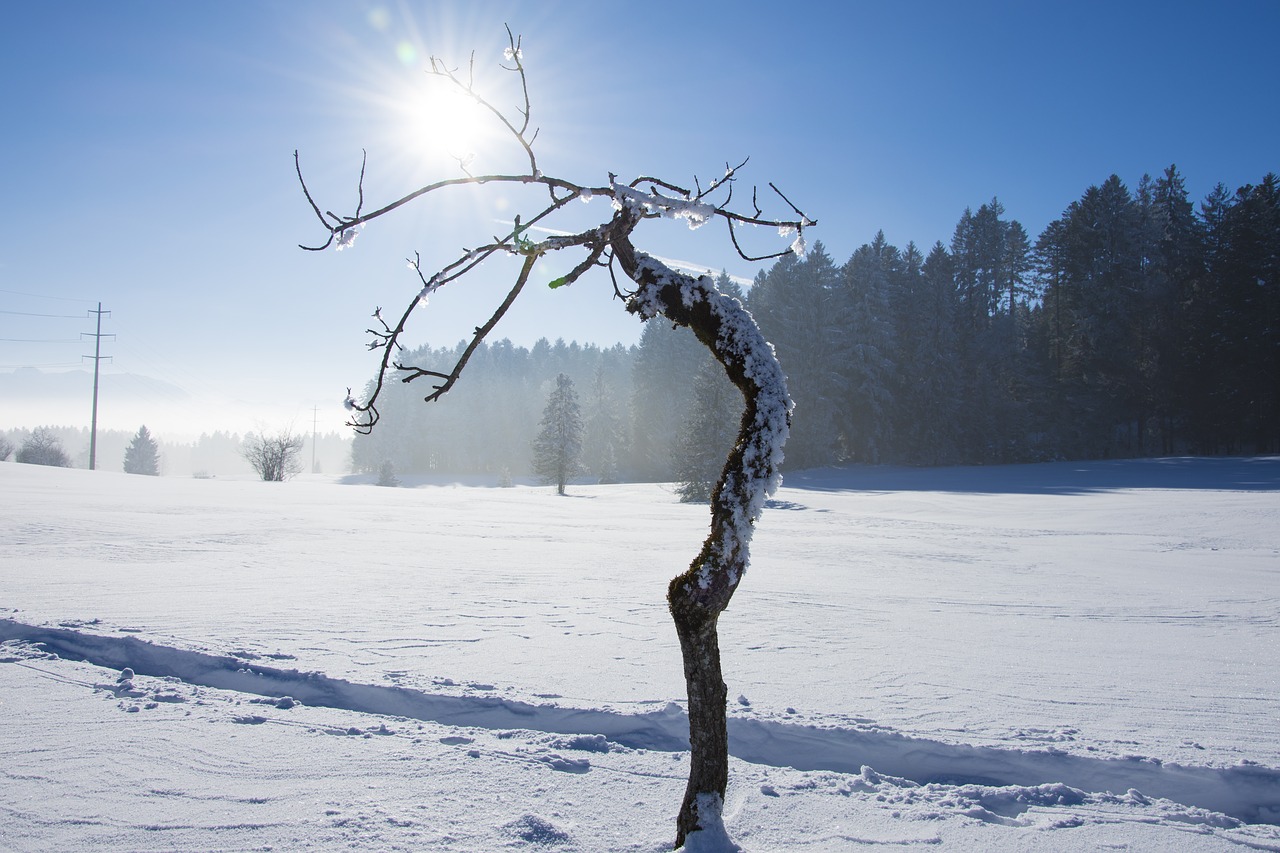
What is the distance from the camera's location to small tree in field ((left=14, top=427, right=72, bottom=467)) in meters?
45.8

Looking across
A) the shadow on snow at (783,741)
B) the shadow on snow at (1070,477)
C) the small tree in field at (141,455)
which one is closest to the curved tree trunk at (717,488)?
the shadow on snow at (783,741)

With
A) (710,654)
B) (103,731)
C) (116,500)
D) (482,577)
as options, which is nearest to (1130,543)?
(482,577)

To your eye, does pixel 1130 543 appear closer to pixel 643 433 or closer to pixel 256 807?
pixel 256 807

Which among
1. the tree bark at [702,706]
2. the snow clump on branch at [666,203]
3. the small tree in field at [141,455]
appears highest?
the snow clump on branch at [666,203]

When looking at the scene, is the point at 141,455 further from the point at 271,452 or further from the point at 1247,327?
the point at 1247,327

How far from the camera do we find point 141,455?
68438mm

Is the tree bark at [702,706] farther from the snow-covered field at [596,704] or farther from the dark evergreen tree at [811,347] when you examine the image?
the dark evergreen tree at [811,347]

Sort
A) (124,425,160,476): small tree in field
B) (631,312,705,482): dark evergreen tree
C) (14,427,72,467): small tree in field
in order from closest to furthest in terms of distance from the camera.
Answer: (14,427,72,467): small tree in field
(631,312,705,482): dark evergreen tree
(124,425,160,476): small tree in field

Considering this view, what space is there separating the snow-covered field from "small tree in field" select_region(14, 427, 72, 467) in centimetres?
4744

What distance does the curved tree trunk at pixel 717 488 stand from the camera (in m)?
2.25

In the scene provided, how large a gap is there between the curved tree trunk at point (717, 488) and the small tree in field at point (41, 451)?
189ft

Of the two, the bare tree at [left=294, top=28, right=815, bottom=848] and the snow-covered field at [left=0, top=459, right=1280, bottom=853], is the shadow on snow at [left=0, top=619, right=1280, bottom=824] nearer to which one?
the snow-covered field at [left=0, top=459, right=1280, bottom=853]

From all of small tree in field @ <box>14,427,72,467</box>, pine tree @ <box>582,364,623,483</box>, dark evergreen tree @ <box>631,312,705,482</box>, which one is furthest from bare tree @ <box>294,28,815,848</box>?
small tree in field @ <box>14,427,72,467</box>

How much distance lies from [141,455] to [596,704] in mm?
81373
